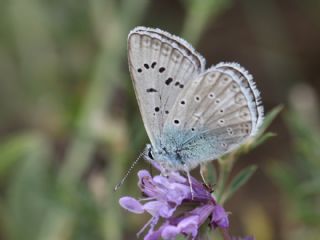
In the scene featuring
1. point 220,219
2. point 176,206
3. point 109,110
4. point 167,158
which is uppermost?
point 109,110

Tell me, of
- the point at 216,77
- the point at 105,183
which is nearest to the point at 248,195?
the point at 105,183

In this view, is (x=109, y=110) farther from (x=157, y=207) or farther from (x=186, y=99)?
(x=157, y=207)

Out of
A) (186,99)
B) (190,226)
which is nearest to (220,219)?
(190,226)

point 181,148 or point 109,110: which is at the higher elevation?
point 109,110

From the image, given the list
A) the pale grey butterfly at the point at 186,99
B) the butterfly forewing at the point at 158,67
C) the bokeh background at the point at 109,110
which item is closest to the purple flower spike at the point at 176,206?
the pale grey butterfly at the point at 186,99

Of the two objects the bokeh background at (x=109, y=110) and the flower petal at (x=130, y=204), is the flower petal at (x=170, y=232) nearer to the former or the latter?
the flower petal at (x=130, y=204)

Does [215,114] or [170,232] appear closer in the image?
[170,232]
